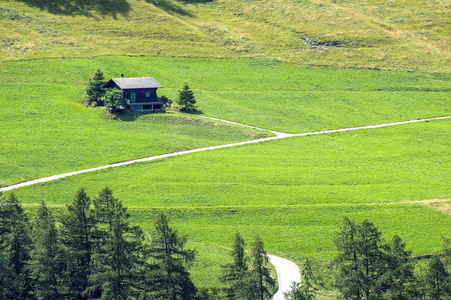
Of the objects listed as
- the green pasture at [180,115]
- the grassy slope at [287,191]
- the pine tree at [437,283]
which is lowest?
the pine tree at [437,283]

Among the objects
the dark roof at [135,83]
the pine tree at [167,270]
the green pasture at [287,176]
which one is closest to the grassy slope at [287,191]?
the green pasture at [287,176]

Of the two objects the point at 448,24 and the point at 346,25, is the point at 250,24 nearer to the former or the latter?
the point at 346,25

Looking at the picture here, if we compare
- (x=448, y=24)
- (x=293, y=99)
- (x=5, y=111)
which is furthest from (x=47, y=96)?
(x=448, y=24)

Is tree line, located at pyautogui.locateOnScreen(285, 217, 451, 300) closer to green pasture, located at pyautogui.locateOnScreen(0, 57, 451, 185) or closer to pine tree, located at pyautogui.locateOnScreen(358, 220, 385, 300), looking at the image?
pine tree, located at pyautogui.locateOnScreen(358, 220, 385, 300)

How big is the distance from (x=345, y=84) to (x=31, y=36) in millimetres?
67403

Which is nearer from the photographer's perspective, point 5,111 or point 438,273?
point 438,273

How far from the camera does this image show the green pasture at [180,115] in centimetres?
8144

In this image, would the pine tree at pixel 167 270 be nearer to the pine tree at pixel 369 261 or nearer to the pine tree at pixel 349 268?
the pine tree at pixel 349 268

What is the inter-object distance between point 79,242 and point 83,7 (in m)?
103

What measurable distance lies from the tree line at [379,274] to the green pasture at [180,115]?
4289 centimetres

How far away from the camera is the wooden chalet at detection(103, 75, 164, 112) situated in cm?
9662

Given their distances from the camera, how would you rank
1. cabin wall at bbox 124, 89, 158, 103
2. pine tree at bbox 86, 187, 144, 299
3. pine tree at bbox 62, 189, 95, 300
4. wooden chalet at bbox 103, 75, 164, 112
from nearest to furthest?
pine tree at bbox 86, 187, 144, 299, pine tree at bbox 62, 189, 95, 300, wooden chalet at bbox 103, 75, 164, 112, cabin wall at bbox 124, 89, 158, 103

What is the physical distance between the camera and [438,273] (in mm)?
40906

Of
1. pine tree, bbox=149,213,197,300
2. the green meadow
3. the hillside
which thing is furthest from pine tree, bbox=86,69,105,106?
pine tree, bbox=149,213,197,300
